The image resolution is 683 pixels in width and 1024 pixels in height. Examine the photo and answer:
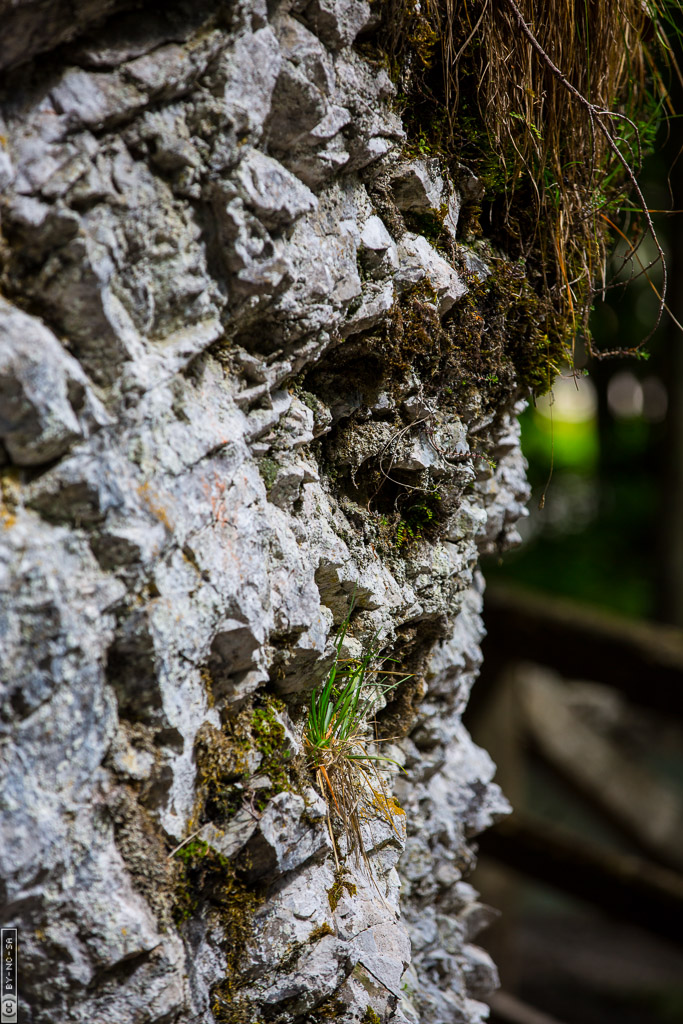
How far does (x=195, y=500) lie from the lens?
4.13ft

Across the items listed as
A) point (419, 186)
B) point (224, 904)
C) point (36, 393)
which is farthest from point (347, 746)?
point (419, 186)

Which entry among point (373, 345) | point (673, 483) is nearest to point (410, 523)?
point (373, 345)

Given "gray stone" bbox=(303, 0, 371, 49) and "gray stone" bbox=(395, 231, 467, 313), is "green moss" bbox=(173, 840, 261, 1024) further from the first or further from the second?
"gray stone" bbox=(303, 0, 371, 49)

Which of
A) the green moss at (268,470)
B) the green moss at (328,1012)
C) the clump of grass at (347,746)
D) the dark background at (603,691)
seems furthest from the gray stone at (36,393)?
the green moss at (328,1012)

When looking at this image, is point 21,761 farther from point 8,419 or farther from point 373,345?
point 373,345

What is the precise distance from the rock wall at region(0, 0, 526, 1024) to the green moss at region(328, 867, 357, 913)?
0.04 feet

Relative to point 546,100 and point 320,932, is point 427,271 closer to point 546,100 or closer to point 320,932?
point 546,100

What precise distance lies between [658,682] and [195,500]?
3.69 meters

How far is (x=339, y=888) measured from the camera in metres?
1.52

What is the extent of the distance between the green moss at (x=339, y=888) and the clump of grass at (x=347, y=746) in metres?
0.02

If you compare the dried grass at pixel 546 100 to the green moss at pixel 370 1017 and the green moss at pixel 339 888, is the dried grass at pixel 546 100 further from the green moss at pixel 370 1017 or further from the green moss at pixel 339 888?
the green moss at pixel 370 1017

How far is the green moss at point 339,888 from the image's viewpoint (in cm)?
150

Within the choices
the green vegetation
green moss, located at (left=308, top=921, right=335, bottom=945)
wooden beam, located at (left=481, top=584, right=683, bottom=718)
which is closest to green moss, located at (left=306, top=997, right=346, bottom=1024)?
green moss, located at (left=308, top=921, right=335, bottom=945)

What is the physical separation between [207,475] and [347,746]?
707mm
